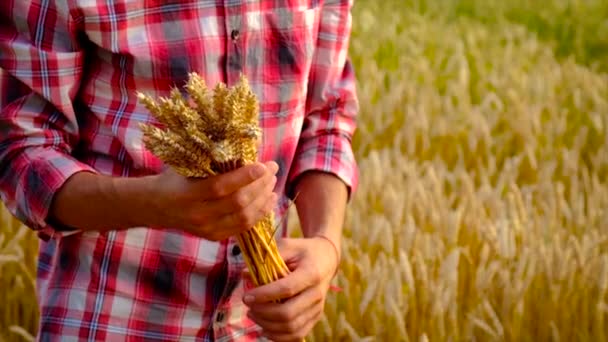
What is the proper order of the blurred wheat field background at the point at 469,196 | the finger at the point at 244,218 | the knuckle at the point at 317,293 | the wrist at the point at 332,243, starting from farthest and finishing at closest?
the blurred wheat field background at the point at 469,196
the wrist at the point at 332,243
the knuckle at the point at 317,293
the finger at the point at 244,218

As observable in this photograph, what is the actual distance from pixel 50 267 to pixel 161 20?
401 millimetres

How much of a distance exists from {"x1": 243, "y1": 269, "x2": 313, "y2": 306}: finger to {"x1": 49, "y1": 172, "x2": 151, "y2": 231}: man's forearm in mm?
171

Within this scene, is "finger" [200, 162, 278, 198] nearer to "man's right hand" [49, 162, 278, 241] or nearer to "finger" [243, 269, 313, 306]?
"man's right hand" [49, 162, 278, 241]

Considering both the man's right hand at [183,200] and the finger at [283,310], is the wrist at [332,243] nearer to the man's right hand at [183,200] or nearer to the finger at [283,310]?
the finger at [283,310]

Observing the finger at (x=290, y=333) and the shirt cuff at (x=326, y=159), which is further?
the shirt cuff at (x=326, y=159)

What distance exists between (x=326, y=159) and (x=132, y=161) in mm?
339

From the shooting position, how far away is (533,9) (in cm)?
A: 659

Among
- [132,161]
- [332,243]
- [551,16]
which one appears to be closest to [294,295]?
[332,243]

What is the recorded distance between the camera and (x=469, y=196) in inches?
125

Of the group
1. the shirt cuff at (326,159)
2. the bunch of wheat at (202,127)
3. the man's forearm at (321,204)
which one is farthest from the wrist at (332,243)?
the bunch of wheat at (202,127)

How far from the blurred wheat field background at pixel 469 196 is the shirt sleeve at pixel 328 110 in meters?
0.46

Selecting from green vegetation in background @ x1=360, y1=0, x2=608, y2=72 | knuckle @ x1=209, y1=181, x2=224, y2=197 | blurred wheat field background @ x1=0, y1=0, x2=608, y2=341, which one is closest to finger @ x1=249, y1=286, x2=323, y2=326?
knuckle @ x1=209, y1=181, x2=224, y2=197

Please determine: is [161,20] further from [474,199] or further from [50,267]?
[474,199]

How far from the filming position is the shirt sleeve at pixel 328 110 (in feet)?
5.92
